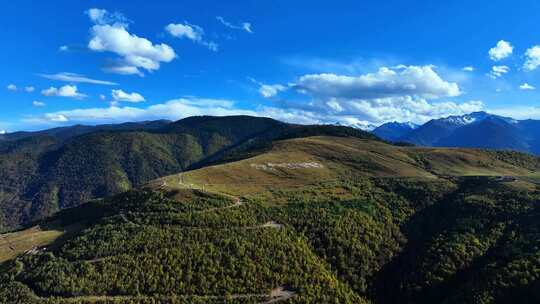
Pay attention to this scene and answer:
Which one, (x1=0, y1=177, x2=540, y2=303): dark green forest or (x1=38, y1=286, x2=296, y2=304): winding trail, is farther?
(x1=0, y1=177, x2=540, y2=303): dark green forest

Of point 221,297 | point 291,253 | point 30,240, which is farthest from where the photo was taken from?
point 30,240

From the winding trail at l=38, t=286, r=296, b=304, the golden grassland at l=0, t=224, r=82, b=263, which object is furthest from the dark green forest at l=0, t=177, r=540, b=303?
the golden grassland at l=0, t=224, r=82, b=263

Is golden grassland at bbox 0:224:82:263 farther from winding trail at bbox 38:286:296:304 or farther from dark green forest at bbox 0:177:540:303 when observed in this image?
winding trail at bbox 38:286:296:304

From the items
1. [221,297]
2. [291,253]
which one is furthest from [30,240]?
[291,253]

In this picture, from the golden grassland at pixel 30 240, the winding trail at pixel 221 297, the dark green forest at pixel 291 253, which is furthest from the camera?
the golden grassland at pixel 30 240

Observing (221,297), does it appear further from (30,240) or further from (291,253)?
(30,240)

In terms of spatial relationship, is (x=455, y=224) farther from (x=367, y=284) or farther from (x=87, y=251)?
(x=87, y=251)

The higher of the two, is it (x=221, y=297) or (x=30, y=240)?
(x=30, y=240)

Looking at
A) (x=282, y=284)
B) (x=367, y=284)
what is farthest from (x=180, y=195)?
(x=367, y=284)

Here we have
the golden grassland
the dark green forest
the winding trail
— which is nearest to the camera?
the winding trail

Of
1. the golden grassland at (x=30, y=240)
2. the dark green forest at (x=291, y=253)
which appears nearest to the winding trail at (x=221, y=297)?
the dark green forest at (x=291, y=253)

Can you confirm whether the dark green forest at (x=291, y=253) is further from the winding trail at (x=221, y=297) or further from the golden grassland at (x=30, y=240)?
the golden grassland at (x=30, y=240)

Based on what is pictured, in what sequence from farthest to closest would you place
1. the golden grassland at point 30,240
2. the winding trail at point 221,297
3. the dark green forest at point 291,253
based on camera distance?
the golden grassland at point 30,240, the dark green forest at point 291,253, the winding trail at point 221,297
